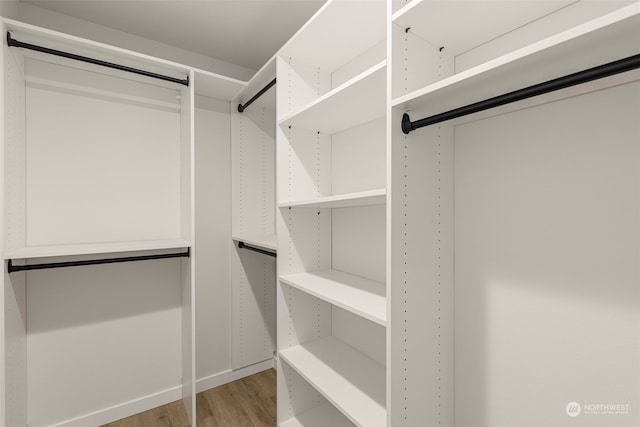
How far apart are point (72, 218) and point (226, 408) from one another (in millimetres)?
1650

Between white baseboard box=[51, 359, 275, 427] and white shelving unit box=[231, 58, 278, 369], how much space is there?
64mm

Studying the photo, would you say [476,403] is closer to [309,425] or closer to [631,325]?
[631,325]

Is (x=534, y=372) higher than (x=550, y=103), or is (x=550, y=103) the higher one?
(x=550, y=103)

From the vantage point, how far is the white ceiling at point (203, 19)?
1752mm

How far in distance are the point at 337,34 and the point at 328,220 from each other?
3.27 feet

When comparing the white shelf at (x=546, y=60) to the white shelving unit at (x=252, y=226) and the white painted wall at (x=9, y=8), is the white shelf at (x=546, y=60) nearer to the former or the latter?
the white shelving unit at (x=252, y=226)

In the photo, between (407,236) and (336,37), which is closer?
(407,236)

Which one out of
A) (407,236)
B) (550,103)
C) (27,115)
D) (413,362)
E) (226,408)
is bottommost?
(226,408)

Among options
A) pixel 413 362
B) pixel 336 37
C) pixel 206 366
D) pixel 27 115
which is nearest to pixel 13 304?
pixel 27 115

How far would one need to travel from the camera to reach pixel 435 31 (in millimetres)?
1017

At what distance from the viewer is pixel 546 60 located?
72 cm

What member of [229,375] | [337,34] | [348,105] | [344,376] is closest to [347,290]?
[344,376]

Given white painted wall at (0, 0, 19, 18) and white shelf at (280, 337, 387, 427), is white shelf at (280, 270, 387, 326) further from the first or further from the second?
white painted wall at (0, 0, 19, 18)

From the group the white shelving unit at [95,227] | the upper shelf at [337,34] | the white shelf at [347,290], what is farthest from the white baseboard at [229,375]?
the upper shelf at [337,34]
